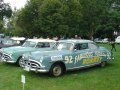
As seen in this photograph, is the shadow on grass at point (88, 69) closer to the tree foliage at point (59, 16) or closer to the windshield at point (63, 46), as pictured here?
the windshield at point (63, 46)

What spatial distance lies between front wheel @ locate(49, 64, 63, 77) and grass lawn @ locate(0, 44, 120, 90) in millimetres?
232

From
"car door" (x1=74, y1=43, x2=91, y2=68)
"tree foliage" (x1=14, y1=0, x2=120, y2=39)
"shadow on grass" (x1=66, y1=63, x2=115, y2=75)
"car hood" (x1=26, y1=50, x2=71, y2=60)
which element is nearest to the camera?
"car hood" (x1=26, y1=50, x2=71, y2=60)

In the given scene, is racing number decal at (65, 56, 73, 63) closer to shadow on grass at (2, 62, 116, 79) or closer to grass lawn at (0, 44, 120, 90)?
grass lawn at (0, 44, 120, 90)

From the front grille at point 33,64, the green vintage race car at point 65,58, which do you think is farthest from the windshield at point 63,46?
the front grille at point 33,64

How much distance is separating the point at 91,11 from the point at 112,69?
118 feet

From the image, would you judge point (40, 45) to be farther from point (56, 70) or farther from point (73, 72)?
point (56, 70)

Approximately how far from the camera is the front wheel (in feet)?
39.5

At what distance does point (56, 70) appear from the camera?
1222 centimetres

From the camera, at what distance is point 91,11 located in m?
49.1

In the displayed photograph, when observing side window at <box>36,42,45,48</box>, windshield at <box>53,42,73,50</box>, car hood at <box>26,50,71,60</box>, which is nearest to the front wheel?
car hood at <box>26,50,71,60</box>

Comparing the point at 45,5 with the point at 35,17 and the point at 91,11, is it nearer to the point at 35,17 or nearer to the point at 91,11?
the point at 35,17

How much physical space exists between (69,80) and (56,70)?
37.8 inches

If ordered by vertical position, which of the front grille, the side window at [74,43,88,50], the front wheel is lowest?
the front wheel

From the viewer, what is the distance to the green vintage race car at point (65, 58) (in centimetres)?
1189
